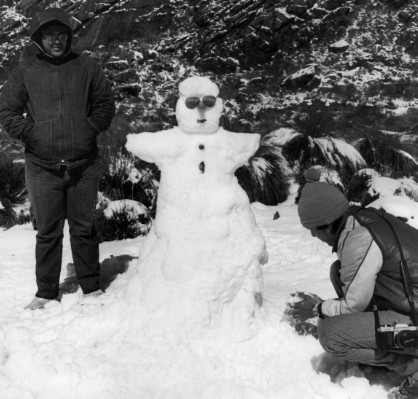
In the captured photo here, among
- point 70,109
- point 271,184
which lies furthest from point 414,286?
point 271,184

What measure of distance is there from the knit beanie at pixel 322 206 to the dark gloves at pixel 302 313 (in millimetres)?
757

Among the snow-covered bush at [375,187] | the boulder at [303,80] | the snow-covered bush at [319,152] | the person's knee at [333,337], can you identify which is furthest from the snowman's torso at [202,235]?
the boulder at [303,80]

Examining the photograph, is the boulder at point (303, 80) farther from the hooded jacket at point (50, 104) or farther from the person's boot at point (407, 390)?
the person's boot at point (407, 390)

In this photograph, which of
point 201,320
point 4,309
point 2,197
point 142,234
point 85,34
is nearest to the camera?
point 201,320

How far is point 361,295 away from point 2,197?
4359 mm

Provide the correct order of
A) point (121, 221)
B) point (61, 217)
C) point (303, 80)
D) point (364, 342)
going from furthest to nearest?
1. point (303, 80)
2. point (121, 221)
3. point (61, 217)
4. point (364, 342)

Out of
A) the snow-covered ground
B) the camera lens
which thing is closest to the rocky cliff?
the snow-covered ground

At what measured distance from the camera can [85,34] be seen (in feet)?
45.5

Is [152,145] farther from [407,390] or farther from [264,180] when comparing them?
[264,180]

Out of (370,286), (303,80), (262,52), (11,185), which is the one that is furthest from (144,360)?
(262,52)

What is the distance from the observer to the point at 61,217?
2.72 m

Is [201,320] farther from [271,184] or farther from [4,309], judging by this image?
[271,184]

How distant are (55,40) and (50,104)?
33 cm

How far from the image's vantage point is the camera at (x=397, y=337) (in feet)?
5.79
